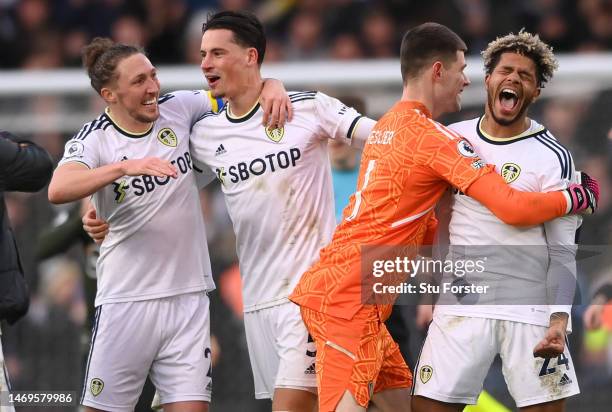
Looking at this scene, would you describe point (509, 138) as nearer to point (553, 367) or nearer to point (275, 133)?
point (553, 367)

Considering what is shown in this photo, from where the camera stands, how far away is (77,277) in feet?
27.0

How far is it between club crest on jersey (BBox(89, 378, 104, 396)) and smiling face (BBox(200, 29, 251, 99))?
150 cm

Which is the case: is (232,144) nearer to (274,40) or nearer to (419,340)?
(419,340)

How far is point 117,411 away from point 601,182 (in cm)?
353

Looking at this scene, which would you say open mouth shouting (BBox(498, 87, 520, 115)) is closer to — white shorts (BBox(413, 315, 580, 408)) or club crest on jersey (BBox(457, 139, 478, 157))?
club crest on jersey (BBox(457, 139, 478, 157))

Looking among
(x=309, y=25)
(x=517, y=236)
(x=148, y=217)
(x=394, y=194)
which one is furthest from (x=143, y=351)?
(x=309, y=25)

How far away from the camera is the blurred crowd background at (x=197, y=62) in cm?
778

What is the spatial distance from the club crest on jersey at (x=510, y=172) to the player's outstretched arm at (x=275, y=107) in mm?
1107

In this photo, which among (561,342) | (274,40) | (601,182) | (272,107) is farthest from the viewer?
(274,40)

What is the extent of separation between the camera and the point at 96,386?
6004mm

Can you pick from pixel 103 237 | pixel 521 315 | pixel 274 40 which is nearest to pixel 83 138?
pixel 103 237

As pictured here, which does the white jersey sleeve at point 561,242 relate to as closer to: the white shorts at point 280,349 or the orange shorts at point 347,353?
the orange shorts at point 347,353

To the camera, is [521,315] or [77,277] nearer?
[521,315]

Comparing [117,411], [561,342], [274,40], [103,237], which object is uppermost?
[274,40]
